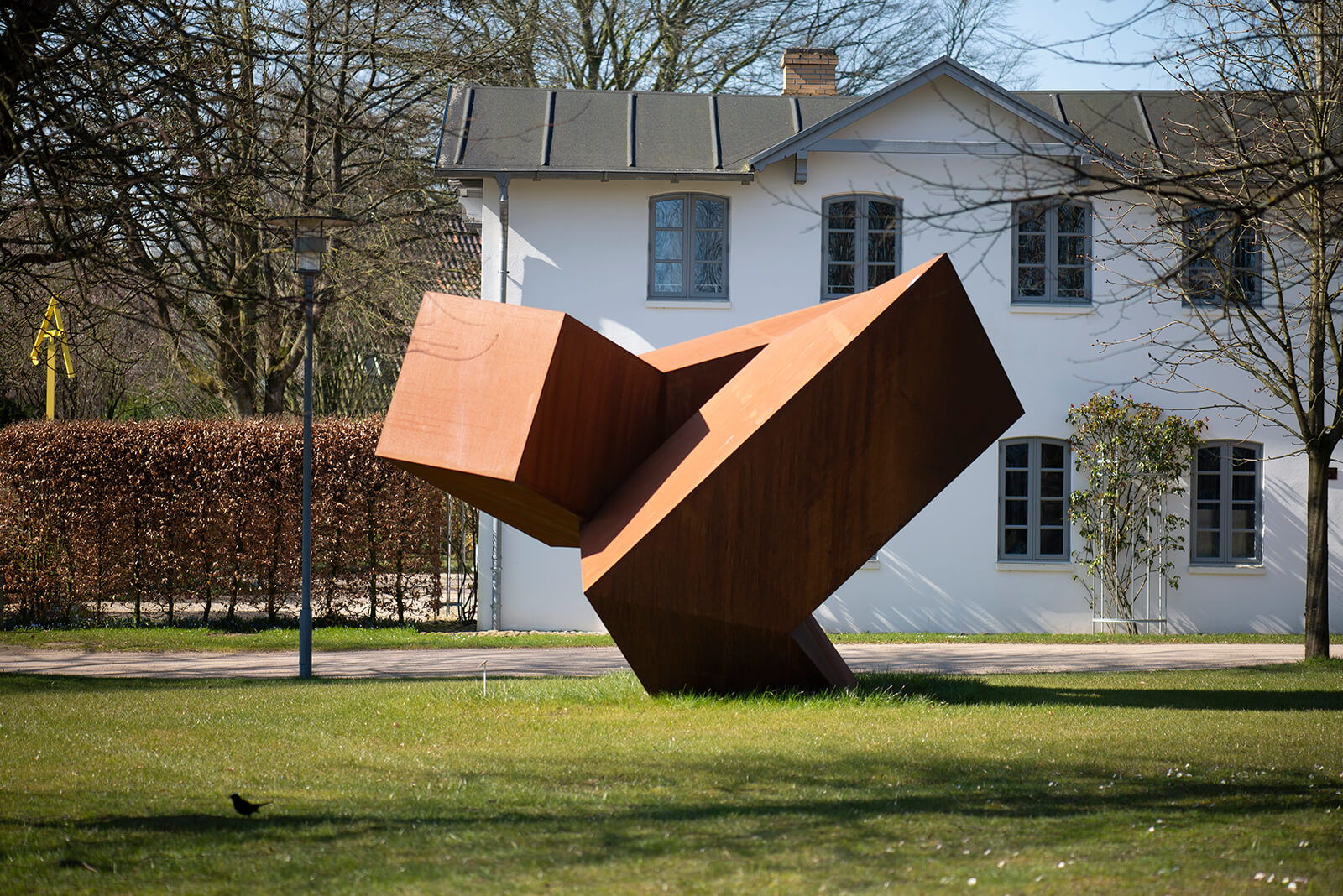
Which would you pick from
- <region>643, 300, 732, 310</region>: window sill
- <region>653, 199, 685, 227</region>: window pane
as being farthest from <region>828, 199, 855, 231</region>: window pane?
<region>653, 199, 685, 227</region>: window pane

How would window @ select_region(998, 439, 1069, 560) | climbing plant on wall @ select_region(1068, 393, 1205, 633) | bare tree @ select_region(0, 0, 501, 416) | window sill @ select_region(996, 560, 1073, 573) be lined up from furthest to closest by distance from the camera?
window @ select_region(998, 439, 1069, 560) → window sill @ select_region(996, 560, 1073, 573) → climbing plant on wall @ select_region(1068, 393, 1205, 633) → bare tree @ select_region(0, 0, 501, 416)

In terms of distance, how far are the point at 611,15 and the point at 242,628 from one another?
14.0 metres

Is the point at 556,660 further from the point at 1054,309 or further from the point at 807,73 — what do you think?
the point at 807,73

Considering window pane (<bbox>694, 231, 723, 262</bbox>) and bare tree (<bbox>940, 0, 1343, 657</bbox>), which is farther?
window pane (<bbox>694, 231, 723, 262</bbox>)

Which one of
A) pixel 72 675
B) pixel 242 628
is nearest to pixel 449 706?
pixel 72 675

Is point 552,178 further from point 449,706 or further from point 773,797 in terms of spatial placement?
point 773,797

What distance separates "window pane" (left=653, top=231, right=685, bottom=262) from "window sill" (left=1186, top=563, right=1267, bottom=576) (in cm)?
791

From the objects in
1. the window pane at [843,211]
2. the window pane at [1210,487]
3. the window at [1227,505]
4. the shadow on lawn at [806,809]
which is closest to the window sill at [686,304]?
the window pane at [843,211]

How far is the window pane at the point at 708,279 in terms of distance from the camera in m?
15.9

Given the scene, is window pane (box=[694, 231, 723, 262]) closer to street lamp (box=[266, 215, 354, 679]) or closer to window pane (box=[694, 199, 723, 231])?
window pane (box=[694, 199, 723, 231])

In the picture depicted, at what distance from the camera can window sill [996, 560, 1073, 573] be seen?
1558 centimetres

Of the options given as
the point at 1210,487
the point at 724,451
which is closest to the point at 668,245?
the point at 1210,487

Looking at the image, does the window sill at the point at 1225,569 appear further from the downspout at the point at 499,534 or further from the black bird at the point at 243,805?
the black bird at the point at 243,805

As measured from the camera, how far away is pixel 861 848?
4539 mm
